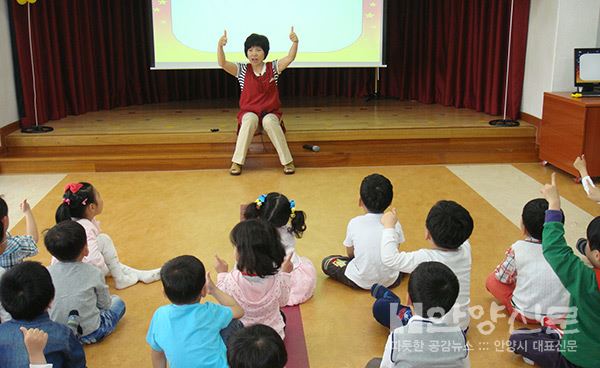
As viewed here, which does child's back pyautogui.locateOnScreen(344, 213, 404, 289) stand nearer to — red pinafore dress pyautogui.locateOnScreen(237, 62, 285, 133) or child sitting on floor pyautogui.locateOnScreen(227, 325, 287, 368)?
child sitting on floor pyautogui.locateOnScreen(227, 325, 287, 368)

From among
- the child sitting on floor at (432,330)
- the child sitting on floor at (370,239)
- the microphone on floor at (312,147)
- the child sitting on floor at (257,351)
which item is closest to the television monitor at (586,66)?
the microphone on floor at (312,147)

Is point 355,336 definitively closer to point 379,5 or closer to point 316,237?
A: point 316,237

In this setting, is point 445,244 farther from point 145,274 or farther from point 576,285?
point 145,274

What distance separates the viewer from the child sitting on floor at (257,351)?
5.09 ft

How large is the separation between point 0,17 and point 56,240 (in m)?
3.74

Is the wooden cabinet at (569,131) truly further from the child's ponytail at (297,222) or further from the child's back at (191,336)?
the child's back at (191,336)

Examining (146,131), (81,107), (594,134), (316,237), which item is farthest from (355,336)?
(81,107)

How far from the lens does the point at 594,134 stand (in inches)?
189

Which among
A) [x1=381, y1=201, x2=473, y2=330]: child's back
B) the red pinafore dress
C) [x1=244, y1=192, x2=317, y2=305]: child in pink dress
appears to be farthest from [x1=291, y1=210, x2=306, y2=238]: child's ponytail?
the red pinafore dress

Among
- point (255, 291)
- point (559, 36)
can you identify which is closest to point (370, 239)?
point (255, 291)

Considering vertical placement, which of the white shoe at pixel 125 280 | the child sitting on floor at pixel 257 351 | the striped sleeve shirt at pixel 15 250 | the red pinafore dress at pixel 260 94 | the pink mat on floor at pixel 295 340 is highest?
the red pinafore dress at pixel 260 94

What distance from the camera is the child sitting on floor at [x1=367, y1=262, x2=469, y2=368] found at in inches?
76.0

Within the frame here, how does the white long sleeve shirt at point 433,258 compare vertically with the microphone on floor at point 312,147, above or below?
above

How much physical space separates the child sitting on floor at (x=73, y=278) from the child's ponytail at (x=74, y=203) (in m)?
0.48
